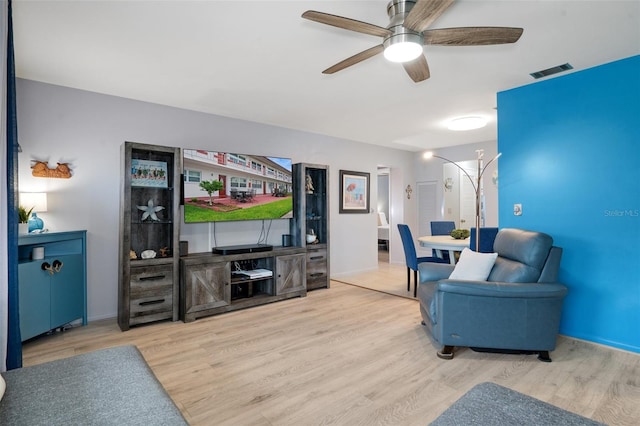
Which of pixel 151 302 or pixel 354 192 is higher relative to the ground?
pixel 354 192

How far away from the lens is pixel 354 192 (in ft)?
19.8

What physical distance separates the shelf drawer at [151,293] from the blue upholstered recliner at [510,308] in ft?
8.87

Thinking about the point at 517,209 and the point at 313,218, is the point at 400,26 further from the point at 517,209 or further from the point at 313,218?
the point at 313,218

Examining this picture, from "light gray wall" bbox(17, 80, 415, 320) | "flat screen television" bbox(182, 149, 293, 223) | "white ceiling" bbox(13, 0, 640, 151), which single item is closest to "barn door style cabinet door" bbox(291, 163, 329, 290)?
"flat screen television" bbox(182, 149, 293, 223)

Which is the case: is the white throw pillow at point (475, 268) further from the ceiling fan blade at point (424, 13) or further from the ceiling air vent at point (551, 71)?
the ceiling fan blade at point (424, 13)

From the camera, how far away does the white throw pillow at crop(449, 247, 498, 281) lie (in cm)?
293

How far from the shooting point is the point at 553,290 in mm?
2496

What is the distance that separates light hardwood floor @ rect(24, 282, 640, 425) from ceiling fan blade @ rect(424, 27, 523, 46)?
2.22 meters

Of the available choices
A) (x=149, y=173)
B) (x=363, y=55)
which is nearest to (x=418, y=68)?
(x=363, y=55)

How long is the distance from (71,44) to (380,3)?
2343 mm

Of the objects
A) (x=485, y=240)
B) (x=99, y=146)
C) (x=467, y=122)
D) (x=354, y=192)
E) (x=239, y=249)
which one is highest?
(x=467, y=122)

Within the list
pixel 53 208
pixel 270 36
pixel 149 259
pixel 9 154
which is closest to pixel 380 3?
pixel 270 36

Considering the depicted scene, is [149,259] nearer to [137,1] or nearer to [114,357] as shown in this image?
[114,357]

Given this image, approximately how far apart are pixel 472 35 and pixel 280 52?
4.74ft
